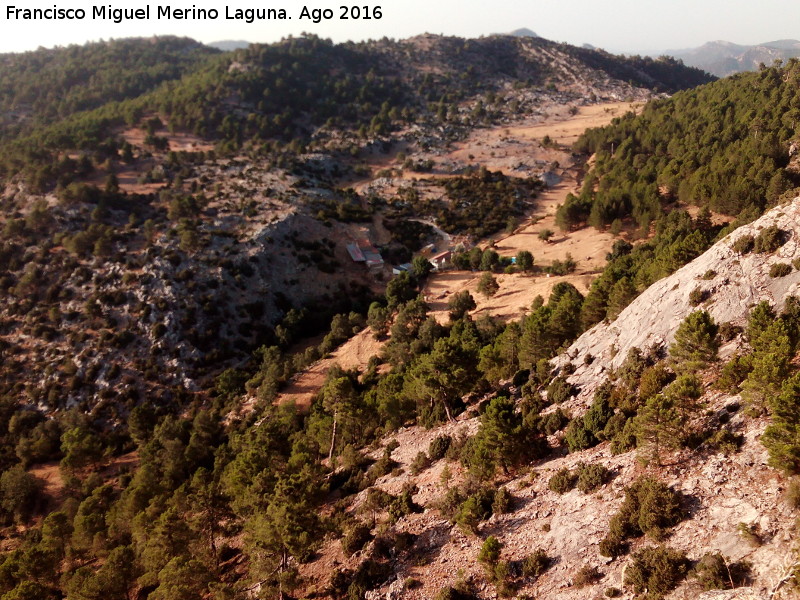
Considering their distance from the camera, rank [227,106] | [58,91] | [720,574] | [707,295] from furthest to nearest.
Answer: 1. [58,91]
2. [227,106]
3. [707,295]
4. [720,574]

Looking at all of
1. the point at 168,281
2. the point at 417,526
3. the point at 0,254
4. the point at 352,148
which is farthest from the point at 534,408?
the point at 352,148

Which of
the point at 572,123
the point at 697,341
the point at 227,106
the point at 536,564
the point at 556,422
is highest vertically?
the point at 227,106

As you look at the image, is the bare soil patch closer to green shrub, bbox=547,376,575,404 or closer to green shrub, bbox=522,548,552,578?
green shrub, bbox=547,376,575,404

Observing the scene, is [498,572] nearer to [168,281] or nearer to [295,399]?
[295,399]

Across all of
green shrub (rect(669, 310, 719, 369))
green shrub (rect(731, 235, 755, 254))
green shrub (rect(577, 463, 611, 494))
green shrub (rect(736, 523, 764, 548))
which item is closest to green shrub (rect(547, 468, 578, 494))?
green shrub (rect(577, 463, 611, 494))

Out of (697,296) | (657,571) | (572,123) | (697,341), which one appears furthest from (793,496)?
(572,123)

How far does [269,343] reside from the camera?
80188 millimetres

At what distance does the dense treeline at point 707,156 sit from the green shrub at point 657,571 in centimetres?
6020

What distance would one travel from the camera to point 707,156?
3477 inches

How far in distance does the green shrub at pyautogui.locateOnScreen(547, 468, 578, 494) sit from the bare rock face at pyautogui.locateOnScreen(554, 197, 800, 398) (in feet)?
28.0

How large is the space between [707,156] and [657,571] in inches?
3720

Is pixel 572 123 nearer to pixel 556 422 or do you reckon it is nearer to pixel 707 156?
pixel 707 156

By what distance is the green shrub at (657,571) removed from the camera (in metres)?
18.7

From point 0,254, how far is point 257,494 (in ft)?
293
